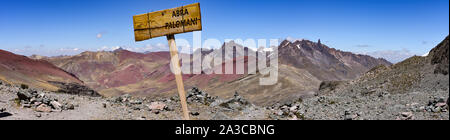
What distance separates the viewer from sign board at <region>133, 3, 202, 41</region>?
6.71 metres

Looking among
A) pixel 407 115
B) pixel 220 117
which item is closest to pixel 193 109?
pixel 220 117

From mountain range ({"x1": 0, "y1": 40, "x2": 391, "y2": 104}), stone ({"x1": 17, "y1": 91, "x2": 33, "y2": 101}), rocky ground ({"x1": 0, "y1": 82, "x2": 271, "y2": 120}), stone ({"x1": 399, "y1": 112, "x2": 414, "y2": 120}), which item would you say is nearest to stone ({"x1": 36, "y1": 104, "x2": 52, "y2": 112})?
rocky ground ({"x1": 0, "y1": 82, "x2": 271, "y2": 120})

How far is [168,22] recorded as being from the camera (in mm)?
6988

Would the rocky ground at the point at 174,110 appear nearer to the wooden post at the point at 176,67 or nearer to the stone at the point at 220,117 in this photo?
the stone at the point at 220,117

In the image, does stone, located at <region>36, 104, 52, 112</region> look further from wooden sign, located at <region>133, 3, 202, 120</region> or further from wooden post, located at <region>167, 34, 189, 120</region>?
wooden post, located at <region>167, 34, 189, 120</region>

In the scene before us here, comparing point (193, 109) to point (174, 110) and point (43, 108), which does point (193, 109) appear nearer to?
point (174, 110)

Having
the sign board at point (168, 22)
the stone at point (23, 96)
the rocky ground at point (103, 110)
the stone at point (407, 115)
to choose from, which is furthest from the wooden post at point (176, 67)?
the stone at point (407, 115)

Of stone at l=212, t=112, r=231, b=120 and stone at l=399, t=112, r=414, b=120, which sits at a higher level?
stone at l=399, t=112, r=414, b=120

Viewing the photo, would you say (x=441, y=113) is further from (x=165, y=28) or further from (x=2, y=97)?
(x=2, y=97)

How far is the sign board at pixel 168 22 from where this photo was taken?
6.71 m

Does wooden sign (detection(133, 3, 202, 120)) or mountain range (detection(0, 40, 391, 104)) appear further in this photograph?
mountain range (detection(0, 40, 391, 104))

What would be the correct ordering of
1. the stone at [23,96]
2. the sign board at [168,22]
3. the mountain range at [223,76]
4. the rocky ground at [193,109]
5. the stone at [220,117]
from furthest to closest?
the mountain range at [223,76] → the stone at [220,117] → the stone at [23,96] → the rocky ground at [193,109] → the sign board at [168,22]

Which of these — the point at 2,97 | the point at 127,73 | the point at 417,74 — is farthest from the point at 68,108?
the point at 127,73
